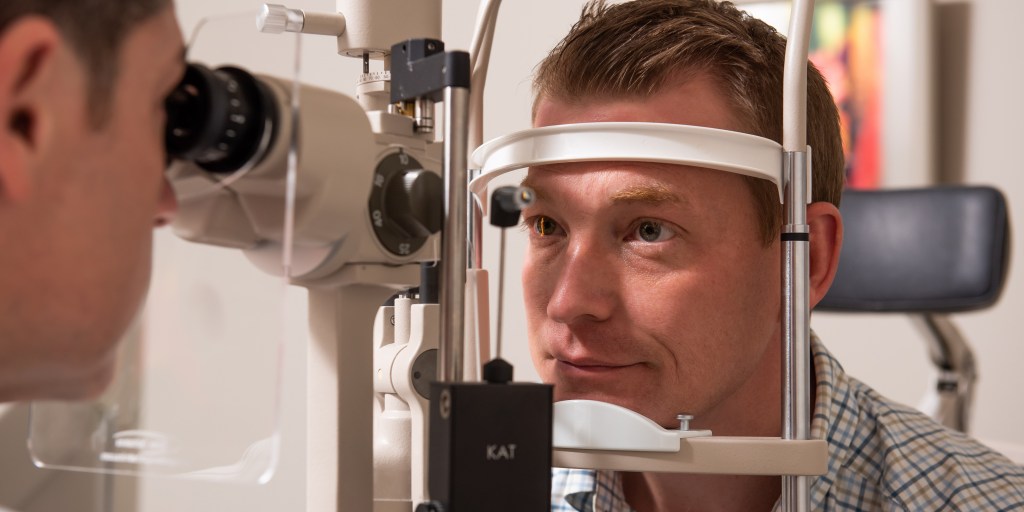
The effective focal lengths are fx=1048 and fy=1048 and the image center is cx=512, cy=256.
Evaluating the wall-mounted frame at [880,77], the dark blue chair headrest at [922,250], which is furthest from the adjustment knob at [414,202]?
the wall-mounted frame at [880,77]

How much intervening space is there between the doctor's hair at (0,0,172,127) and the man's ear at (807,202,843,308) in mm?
844

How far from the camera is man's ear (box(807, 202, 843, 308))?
1235mm

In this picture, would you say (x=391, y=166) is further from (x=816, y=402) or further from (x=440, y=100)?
(x=816, y=402)

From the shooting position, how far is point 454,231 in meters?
0.81

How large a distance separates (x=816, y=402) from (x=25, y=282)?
98 cm

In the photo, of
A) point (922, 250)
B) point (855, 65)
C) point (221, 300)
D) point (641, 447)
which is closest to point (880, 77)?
point (855, 65)

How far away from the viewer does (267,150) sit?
0.73 meters

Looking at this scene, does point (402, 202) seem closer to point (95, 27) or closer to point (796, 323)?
point (95, 27)

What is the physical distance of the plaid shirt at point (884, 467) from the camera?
1.23 meters

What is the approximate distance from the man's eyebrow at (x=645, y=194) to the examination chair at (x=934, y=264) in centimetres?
130

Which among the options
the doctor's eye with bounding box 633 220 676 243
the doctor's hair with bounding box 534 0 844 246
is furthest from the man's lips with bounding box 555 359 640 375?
the doctor's hair with bounding box 534 0 844 246

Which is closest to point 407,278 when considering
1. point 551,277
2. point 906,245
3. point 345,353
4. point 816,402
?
point 345,353

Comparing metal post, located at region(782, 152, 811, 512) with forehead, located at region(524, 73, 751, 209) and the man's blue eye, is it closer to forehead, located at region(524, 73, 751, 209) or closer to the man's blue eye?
forehead, located at region(524, 73, 751, 209)

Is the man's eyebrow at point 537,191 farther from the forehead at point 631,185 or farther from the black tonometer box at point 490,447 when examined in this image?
the black tonometer box at point 490,447
